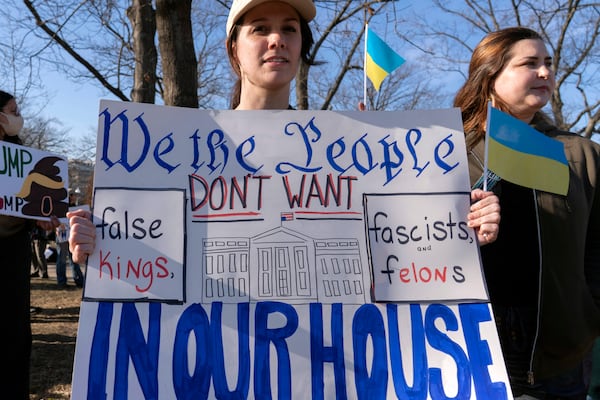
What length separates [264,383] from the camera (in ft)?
4.29

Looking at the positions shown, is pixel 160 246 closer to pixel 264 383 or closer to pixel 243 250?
pixel 243 250

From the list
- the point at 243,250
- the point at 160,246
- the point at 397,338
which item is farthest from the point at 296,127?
the point at 397,338

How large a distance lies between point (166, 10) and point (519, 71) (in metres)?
3.18

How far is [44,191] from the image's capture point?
2.70 metres

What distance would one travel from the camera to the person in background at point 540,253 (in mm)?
1540

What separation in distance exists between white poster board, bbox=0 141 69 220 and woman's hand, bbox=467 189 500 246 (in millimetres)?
2203

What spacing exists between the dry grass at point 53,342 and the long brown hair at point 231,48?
2.92 metres

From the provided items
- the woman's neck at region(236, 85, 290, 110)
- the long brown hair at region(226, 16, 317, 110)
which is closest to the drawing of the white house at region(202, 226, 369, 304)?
the woman's neck at region(236, 85, 290, 110)

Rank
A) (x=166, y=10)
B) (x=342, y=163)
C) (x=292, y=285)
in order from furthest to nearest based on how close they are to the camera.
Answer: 1. (x=166, y=10)
2. (x=342, y=163)
3. (x=292, y=285)

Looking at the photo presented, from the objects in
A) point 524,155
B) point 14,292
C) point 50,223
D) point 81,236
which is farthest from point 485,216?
point 14,292

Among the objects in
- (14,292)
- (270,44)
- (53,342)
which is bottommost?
(53,342)

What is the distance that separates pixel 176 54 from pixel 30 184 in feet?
5.86

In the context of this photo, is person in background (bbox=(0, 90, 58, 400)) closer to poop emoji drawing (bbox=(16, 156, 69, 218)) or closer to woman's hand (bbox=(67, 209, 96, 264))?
poop emoji drawing (bbox=(16, 156, 69, 218))

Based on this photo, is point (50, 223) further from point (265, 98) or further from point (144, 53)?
point (144, 53)
